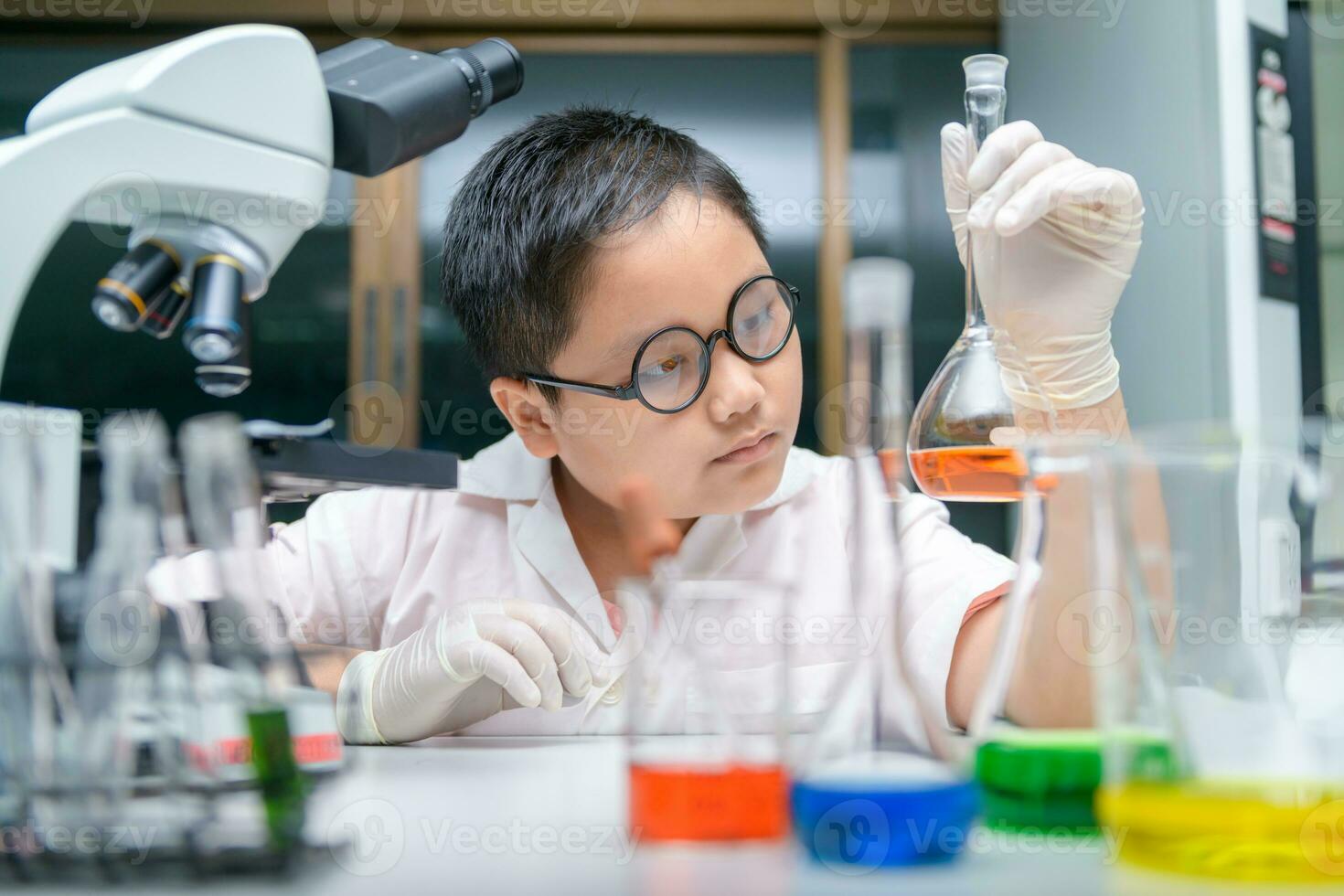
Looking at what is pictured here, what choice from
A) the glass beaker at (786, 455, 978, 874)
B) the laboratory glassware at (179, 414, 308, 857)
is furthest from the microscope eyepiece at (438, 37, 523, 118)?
the glass beaker at (786, 455, 978, 874)

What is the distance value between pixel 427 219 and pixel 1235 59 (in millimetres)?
2050

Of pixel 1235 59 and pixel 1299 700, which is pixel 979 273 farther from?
pixel 1235 59

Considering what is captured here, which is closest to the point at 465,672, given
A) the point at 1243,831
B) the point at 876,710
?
the point at 876,710

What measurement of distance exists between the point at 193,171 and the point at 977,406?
21.6 inches

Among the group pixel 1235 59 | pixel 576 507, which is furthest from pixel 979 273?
pixel 1235 59

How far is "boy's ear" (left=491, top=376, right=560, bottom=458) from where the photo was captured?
126 cm

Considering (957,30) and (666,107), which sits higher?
(957,30)

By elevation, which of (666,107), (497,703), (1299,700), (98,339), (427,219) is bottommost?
(497,703)

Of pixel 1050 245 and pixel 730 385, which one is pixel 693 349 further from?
pixel 1050 245

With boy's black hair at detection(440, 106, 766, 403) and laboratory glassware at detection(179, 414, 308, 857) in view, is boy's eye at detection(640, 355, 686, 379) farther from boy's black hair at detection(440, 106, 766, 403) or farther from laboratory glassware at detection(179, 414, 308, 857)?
laboratory glassware at detection(179, 414, 308, 857)

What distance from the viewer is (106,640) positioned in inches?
18.7

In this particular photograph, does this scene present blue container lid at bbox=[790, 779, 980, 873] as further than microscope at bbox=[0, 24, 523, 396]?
No

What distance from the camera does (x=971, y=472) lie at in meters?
0.80

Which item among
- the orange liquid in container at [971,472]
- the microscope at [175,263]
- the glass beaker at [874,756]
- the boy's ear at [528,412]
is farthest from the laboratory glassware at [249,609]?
the boy's ear at [528,412]
